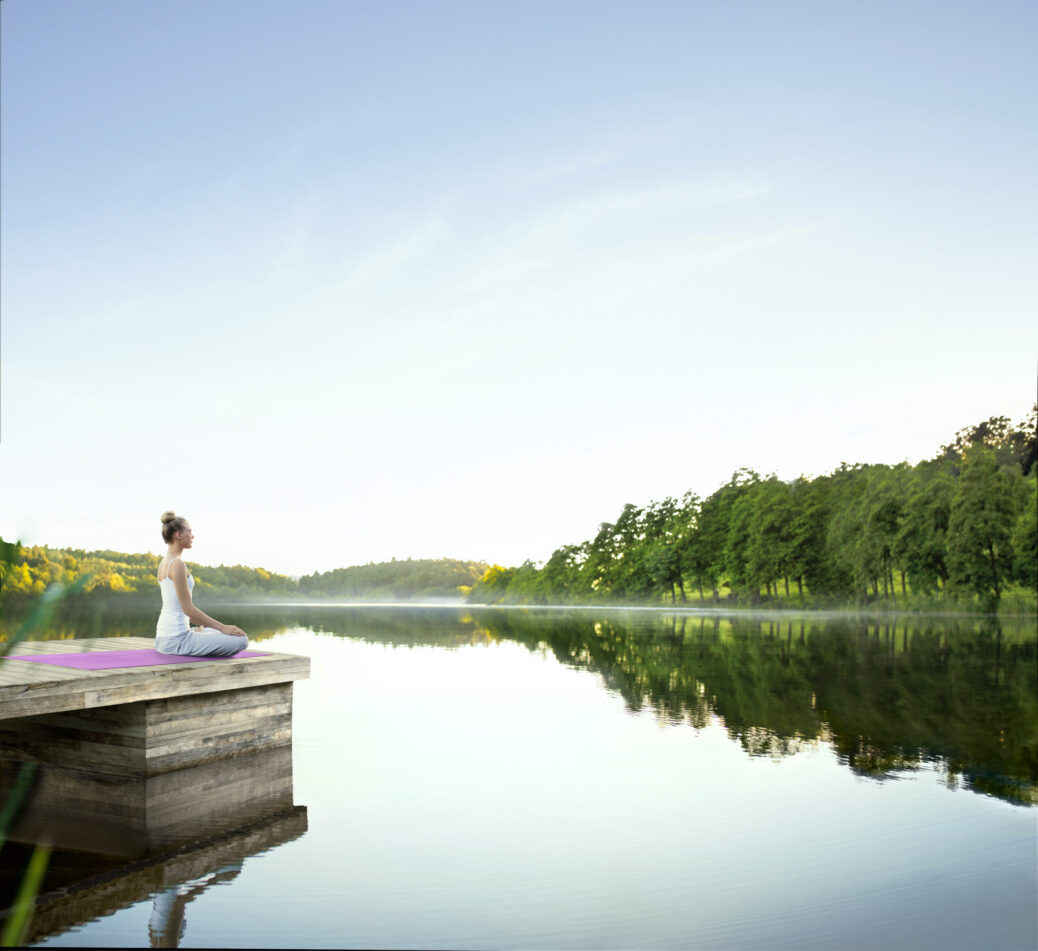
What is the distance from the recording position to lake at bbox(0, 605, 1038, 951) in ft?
14.3

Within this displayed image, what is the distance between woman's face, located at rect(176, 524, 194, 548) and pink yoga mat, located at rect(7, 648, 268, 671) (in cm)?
92

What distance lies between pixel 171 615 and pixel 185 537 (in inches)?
25.9

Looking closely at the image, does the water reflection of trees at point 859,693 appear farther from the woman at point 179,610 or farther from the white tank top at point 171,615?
the white tank top at point 171,615

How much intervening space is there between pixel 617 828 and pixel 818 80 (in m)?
23.7

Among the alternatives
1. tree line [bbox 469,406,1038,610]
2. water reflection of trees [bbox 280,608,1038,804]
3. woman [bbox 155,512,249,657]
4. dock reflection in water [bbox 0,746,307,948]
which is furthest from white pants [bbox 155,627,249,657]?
tree line [bbox 469,406,1038,610]

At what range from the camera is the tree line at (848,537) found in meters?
42.5

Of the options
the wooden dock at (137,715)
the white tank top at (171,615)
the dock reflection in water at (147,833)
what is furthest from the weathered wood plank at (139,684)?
the dock reflection in water at (147,833)

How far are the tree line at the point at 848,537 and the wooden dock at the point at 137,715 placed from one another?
138ft

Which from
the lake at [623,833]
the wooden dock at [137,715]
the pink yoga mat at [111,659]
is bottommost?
the lake at [623,833]

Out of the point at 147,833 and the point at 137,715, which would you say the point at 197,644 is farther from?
the point at 147,833

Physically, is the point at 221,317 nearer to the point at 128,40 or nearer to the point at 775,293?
the point at 128,40

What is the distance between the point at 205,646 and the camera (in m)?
7.06

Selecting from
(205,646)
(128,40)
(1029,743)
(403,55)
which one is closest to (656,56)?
(403,55)

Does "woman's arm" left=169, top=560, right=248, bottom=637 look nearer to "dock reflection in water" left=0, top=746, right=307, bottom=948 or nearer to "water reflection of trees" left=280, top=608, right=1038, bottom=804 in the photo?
"dock reflection in water" left=0, top=746, right=307, bottom=948
